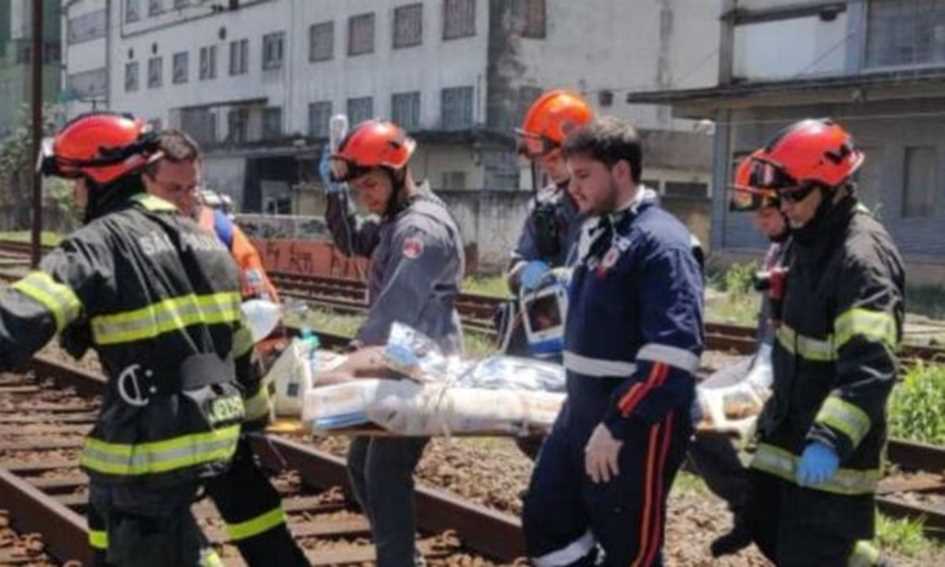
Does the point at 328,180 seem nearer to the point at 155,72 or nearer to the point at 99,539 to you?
the point at 99,539

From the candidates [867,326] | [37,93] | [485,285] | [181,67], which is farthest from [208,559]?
[181,67]

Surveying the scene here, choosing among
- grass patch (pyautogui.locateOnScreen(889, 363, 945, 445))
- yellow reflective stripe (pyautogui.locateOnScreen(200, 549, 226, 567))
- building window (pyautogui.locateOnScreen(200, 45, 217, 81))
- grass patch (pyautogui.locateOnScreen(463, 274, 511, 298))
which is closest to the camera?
yellow reflective stripe (pyautogui.locateOnScreen(200, 549, 226, 567))

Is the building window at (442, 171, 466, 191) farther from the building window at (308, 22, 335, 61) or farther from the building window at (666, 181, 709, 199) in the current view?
the building window at (308, 22, 335, 61)

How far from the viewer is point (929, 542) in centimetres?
754

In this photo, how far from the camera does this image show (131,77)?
2655 inches

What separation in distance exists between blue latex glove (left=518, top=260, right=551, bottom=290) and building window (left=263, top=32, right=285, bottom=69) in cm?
5042

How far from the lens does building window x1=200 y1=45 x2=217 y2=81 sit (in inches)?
2368

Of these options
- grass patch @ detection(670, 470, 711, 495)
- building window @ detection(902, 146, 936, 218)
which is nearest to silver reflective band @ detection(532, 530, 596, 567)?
grass patch @ detection(670, 470, 711, 495)

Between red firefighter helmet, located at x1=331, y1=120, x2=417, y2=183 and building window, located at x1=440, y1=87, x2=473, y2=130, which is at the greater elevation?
building window, located at x1=440, y1=87, x2=473, y2=130

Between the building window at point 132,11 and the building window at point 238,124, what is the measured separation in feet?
38.6

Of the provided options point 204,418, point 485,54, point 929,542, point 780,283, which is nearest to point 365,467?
point 204,418

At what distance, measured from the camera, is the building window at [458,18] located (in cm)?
4619

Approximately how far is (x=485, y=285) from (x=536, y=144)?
2021 centimetres

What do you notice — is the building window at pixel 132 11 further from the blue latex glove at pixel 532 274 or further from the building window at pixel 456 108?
→ the blue latex glove at pixel 532 274
